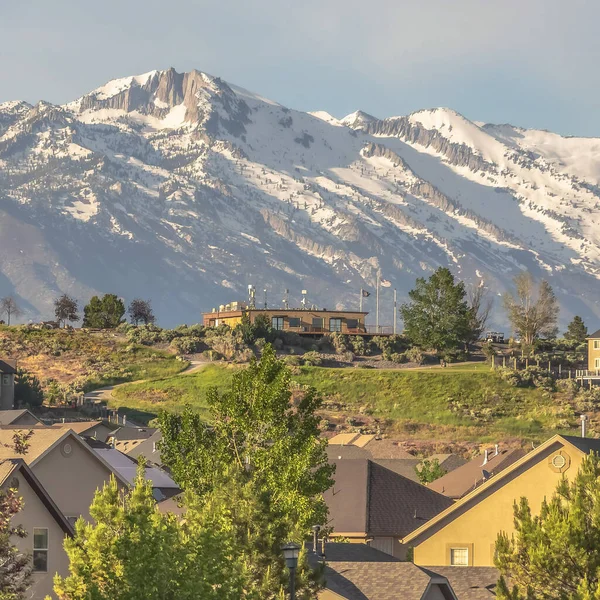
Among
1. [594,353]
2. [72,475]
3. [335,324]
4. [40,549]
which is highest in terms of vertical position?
[335,324]

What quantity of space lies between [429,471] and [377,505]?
38.7 metres

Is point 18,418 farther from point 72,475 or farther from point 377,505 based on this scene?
point 72,475

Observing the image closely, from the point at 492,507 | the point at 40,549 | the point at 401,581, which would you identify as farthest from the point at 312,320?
the point at 401,581

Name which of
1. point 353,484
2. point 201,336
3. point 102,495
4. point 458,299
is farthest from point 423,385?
point 102,495

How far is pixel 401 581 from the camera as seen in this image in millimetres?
41312

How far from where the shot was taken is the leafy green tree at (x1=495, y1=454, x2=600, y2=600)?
36.2 m

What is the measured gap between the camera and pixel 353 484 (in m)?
64.0

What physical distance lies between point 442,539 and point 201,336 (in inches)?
5624

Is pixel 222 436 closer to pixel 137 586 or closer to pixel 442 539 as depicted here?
pixel 442 539

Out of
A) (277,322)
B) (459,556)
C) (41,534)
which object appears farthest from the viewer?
(277,322)

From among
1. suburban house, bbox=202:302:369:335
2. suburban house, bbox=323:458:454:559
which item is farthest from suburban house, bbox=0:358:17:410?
suburban house, bbox=323:458:454:559

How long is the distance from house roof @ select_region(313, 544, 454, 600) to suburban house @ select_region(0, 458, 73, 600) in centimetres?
718

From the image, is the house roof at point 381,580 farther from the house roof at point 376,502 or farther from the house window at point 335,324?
the house window at point 335,324

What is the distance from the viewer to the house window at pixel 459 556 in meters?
45.6
